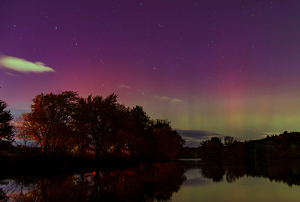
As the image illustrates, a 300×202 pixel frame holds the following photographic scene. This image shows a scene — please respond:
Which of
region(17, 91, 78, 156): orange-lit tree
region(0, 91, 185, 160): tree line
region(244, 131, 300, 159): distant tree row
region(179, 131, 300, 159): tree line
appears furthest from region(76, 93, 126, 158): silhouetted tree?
region(244, 131, 300, 159): distant tree row

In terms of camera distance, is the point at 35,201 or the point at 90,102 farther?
the point at 90,102

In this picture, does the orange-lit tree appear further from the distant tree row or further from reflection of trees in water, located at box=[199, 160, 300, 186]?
the distant tree row

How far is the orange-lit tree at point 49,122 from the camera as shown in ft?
98.3

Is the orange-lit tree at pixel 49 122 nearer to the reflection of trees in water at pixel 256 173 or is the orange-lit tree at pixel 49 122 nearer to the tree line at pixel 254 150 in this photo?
the reflection of trees in water at pixel 256 173

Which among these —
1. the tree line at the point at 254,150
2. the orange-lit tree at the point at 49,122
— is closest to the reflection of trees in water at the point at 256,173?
the orange-lit tree at the point at 49,122

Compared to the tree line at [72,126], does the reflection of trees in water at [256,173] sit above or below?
below

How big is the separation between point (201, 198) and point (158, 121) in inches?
3247

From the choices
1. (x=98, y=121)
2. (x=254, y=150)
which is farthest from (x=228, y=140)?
(x=98, y=121)

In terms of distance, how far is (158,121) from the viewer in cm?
9281

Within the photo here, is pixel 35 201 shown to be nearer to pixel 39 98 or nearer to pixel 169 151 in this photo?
pixel 39 98

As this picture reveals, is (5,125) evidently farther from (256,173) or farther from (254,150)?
(254,150)

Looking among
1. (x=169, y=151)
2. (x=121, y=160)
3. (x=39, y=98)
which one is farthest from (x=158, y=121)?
(x=39, y=98)

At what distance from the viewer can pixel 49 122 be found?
30.7 m

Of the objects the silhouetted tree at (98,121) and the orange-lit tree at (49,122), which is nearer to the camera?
the orange-lit tree at (49,122)
